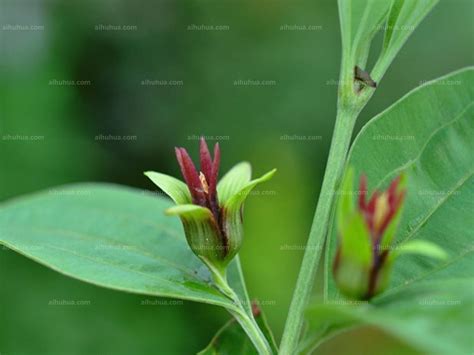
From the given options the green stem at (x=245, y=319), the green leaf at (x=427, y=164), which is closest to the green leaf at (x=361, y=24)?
the green leaf at (x=427, y=164)

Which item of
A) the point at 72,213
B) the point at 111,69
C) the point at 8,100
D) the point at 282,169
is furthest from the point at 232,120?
the point at 72,213

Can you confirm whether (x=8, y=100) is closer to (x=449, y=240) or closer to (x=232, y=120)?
(x=232, y=120)

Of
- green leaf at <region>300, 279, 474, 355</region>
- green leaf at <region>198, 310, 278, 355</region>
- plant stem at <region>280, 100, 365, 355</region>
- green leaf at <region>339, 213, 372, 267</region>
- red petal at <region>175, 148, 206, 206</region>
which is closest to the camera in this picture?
green leaf at <region>300, 279, 474, 355</region>

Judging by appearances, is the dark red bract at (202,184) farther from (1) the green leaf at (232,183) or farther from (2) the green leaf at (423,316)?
(2) the green leaf at (423,316)

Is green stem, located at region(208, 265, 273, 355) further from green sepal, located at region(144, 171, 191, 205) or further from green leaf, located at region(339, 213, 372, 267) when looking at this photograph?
green leaf, located at region(339, 213, 372, 267)

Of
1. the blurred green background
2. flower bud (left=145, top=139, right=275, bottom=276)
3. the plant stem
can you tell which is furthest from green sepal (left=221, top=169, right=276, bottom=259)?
the blurred green background

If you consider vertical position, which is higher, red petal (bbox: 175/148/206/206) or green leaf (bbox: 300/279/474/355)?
green leaf (bbox: 300/279/474/355)
